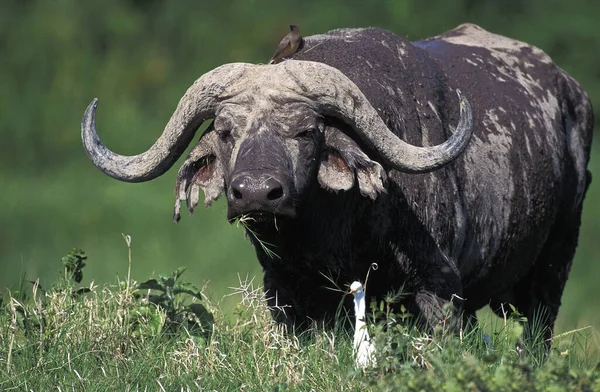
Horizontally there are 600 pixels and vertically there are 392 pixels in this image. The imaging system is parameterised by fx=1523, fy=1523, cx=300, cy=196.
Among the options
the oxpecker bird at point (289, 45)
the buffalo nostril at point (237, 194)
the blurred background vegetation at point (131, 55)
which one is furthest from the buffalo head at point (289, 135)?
the blurred background vegetation at point (131, 55)

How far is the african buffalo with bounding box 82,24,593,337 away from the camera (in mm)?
7496

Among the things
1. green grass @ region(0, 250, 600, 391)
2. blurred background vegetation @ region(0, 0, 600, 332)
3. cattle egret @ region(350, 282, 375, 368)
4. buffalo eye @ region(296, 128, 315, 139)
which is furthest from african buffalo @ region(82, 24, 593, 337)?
blurred background vegetation @ region(0, 0, 600, 332)

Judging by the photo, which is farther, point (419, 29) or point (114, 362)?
point (419, 29)

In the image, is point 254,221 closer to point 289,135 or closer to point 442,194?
point 289,135

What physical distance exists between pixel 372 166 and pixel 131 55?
60.0ft

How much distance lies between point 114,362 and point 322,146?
58.3 inches

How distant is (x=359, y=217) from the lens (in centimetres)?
802

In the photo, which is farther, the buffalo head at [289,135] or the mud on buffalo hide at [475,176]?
the mud on buffalo hide at [475,176]

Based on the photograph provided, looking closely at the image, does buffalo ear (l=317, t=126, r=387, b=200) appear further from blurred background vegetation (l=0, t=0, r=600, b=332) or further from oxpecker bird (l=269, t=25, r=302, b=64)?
blurred background vegetation (l=0, t=0, r=600, b=332)

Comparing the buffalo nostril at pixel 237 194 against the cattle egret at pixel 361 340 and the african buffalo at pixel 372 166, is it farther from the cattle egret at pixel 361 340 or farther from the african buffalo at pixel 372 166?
the cattle egret at pixel 361 340

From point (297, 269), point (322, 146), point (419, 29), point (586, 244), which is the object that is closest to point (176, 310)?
point (297, 269)

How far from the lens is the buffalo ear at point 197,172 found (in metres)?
7.71

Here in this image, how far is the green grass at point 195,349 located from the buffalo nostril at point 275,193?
2.36 ft

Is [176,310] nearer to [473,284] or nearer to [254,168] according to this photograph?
[254,168]
